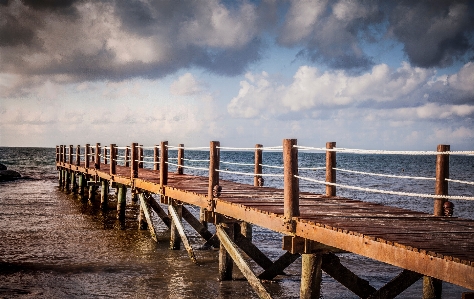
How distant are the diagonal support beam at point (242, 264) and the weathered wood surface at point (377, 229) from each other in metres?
0.63

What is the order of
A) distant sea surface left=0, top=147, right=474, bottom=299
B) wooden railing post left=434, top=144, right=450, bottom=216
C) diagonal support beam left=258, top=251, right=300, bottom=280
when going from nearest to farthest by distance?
wooden railing post left=434, top=144, right=450, bottom=216 < distant sea surface left=0, top=147, right=474, bottom=299 < diagonal support beam left=258, top=251, right=300, bottom=280

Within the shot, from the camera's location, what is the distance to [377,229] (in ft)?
17.8

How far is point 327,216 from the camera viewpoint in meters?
6.38

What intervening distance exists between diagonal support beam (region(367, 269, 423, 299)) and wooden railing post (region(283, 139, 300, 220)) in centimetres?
143

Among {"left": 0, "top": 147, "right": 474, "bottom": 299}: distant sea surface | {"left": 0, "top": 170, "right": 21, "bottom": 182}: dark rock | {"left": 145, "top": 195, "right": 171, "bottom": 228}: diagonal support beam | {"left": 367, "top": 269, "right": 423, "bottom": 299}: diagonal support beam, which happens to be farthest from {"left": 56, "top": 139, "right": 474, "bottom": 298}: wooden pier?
{"left": 0, "top": 170, "right": 21, "bottom": 182}: dark rock

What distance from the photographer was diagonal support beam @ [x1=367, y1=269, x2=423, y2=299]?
5984mm

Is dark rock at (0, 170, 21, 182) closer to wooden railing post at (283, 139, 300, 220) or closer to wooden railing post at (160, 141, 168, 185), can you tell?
wooden railing post at (160, 141, 168, 185)

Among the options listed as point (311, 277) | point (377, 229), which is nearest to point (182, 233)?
point (311, 277)

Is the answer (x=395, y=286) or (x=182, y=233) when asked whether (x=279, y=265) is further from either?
(x=395, y=286)

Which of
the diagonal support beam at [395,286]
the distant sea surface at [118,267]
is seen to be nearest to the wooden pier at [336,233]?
→ the diagonal support beam at [395,286]

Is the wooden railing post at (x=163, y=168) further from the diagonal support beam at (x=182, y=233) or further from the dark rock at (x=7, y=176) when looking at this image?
the dark rock at (x=7, y=176)

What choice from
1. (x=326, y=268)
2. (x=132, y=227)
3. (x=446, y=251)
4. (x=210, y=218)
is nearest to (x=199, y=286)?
(x=210, y=218)

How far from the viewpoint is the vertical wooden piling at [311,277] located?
20.3 feet

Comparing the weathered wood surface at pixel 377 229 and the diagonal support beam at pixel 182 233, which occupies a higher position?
the weathered wood surface at pixel 377 229
